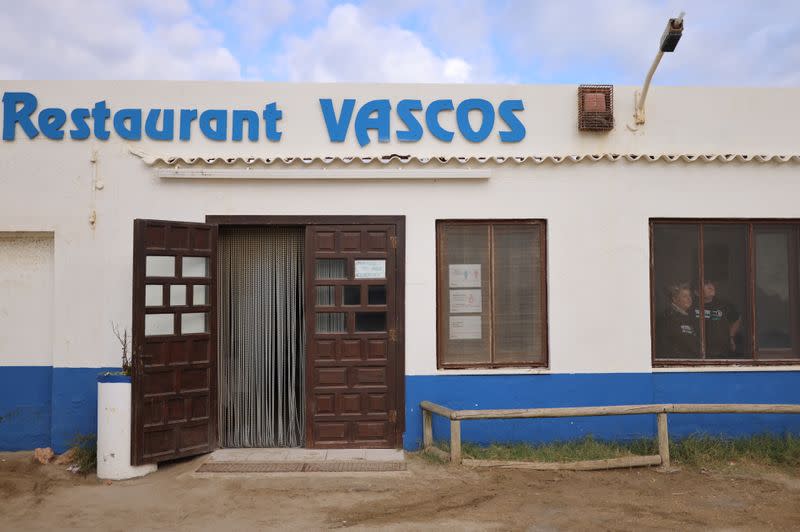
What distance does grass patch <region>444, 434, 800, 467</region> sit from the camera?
24.9ft

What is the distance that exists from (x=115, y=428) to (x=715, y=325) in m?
6.37

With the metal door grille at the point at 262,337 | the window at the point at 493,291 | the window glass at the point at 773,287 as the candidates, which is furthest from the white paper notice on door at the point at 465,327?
the window glass at the point at 773,287

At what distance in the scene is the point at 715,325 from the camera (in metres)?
8.34

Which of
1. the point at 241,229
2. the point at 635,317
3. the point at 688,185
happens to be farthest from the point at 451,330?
the point at 688,185

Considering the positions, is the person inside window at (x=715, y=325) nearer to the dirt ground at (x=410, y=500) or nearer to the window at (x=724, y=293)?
the window at (x=724, y=293)

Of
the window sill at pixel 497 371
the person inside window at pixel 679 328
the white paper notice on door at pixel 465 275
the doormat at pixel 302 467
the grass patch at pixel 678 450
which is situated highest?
the white paper notice on door at pixel 465 275

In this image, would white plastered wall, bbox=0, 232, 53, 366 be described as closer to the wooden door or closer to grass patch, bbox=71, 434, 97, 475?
grass patch, bbox=71, 434, 97, 475

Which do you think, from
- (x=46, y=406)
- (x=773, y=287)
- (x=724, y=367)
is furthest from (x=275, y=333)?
(x=773, y=287)

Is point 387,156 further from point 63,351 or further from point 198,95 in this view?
point 63,351

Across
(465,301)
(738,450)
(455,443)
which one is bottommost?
(738,450)

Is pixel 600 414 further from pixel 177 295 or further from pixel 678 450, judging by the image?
pixel 177 295

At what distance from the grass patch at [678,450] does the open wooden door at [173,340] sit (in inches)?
101

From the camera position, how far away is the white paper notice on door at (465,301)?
26.9 ft

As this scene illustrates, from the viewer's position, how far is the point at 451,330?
817cm
